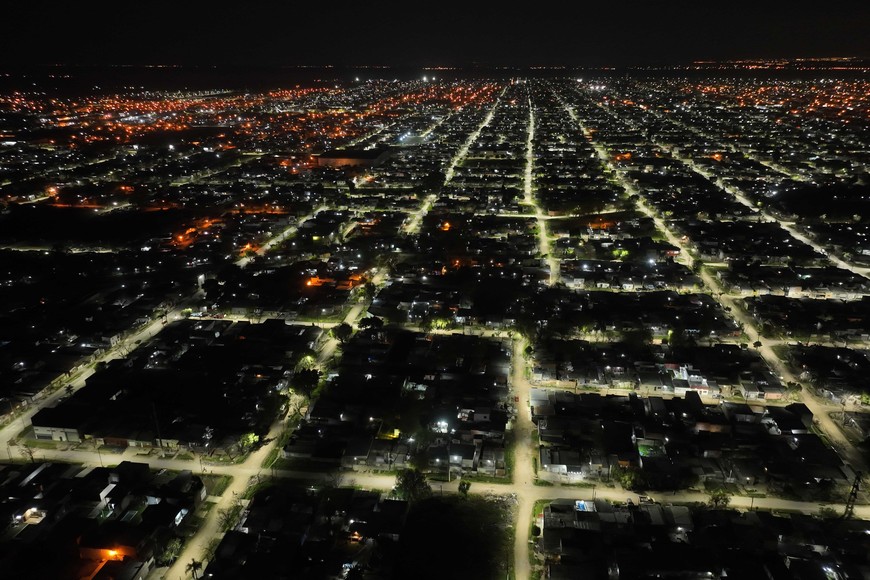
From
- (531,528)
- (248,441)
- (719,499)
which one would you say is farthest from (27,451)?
(719,499)

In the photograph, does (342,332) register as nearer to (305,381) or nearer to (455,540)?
(305,381)

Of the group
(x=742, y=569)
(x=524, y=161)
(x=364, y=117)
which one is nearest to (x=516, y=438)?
(x=742, y=569)

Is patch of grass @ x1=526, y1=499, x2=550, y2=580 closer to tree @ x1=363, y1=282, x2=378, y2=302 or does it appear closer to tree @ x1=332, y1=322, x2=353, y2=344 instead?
tree @ x1=332, y1=322, x2=353, y2=344

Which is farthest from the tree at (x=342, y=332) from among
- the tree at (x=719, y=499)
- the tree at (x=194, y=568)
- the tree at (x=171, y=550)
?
the tree at (x=719, y=499)

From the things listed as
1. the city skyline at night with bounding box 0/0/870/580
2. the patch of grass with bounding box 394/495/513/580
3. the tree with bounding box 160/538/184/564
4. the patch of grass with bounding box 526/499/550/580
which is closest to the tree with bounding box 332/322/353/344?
the city skyline at night with bounding box 0/0/870/580

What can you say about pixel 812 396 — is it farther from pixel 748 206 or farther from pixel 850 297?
pixel 748 206

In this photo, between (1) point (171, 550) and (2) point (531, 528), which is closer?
(1) point (171, 550)
